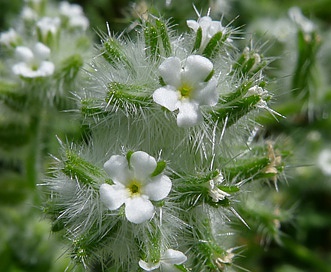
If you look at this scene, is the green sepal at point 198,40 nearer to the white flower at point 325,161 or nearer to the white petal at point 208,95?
the white petal at point 208,95

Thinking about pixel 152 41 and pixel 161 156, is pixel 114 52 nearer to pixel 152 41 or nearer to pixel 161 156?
pixel 152 41

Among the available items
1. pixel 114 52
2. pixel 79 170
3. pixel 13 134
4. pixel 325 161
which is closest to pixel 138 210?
pixel 79 170

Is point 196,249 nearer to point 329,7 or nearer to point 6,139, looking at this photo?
point 6,139

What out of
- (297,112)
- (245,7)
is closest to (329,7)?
(245,7)

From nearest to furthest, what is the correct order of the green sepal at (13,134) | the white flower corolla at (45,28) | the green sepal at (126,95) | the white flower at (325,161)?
the green sepal at (126,95), the white flower corolla at (45,28), the green sepal at (13,134), the white flower at (325,161)

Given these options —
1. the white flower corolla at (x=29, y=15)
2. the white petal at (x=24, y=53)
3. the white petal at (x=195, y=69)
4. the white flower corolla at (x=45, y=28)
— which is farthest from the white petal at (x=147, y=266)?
the white flower corolla at (x=29, y=15)

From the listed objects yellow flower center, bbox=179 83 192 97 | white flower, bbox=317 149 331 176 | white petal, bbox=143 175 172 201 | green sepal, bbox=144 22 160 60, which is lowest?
white flower, bbox=317 149 331 176

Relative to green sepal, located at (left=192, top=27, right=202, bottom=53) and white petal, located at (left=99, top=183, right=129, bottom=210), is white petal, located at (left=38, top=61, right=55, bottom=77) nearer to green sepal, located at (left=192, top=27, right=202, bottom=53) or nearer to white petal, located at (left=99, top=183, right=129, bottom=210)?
green sepal, located at (left=192, top=27, right=202, bottom=53)

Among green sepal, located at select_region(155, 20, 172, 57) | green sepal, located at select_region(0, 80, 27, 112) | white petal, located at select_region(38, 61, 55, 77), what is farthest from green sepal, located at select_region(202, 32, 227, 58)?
green sepal, located at select_region(0, 80, 27, 112)
